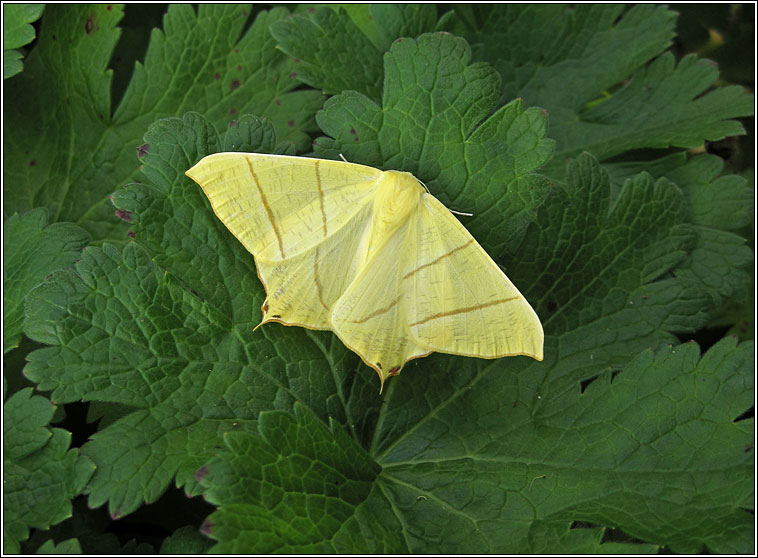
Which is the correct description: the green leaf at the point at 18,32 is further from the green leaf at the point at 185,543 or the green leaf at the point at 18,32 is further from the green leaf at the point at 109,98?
the green leaf at the point at 185,543

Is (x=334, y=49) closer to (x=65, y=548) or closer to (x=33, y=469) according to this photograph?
(x=33, y=469)

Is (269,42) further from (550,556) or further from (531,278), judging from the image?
(550,556)

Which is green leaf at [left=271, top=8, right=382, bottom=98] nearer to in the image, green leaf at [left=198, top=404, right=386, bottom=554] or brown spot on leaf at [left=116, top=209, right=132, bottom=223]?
brown spot on leaf at [left=116, top=209, right=132, bottom=223]

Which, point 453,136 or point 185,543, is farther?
point 453,136

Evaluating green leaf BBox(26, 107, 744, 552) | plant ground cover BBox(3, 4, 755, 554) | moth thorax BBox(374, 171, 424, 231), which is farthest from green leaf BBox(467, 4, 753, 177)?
moth thorax BBox(374, 171, 424, 231)

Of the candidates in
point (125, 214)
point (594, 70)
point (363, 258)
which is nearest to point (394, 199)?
point (363, 258)

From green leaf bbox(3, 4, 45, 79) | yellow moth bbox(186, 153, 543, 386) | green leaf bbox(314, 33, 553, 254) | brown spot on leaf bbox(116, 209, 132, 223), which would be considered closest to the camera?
yellow moth bbox(186, 153, 543, 386)

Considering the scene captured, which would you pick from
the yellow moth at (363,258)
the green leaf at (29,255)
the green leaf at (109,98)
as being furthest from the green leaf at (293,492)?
the green leaf at (109,98)
